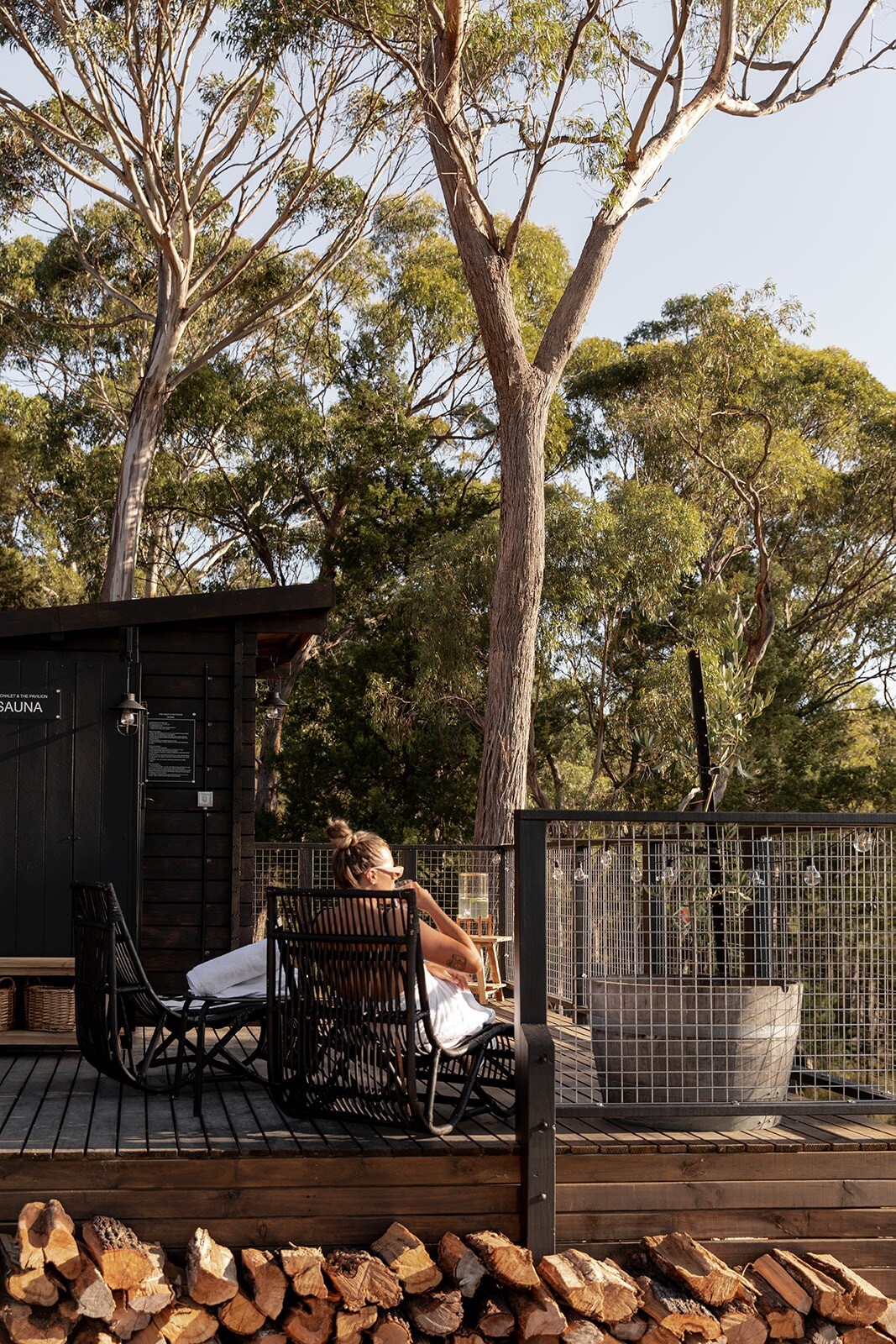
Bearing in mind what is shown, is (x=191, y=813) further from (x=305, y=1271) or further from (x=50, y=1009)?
(x=305, y=1271)

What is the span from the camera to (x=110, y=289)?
1817 centimetres

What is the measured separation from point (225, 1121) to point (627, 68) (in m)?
11.8

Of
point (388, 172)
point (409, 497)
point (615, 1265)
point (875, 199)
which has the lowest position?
point (615, 1265)

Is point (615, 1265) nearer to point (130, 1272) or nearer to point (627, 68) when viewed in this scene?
point (130, 1272)

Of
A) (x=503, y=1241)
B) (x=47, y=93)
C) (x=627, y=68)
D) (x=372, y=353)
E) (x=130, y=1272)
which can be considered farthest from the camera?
(x=372, y=353)

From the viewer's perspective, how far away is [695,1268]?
13.4 ft

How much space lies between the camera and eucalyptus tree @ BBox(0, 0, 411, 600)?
15.9m

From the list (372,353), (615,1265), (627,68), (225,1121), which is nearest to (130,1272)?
(225,1121)

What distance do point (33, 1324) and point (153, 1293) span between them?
1.06ft

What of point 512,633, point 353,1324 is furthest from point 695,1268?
point 512,633

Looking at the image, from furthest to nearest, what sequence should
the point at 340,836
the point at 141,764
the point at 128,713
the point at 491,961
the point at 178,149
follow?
the point at 178,149
the point at 491,961
the point at 141,764
the point at 128,713
the point at 340,836

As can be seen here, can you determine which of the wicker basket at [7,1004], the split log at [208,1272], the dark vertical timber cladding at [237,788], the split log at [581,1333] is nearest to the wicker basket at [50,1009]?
the wicker basket at [7,1004]

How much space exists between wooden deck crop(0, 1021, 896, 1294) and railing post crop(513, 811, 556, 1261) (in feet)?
0.23

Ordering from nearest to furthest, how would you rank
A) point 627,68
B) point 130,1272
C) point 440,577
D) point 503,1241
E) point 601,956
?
point 130,1272 < point 503,1241 < point 601,956 < point 627,68 < point 440,577
